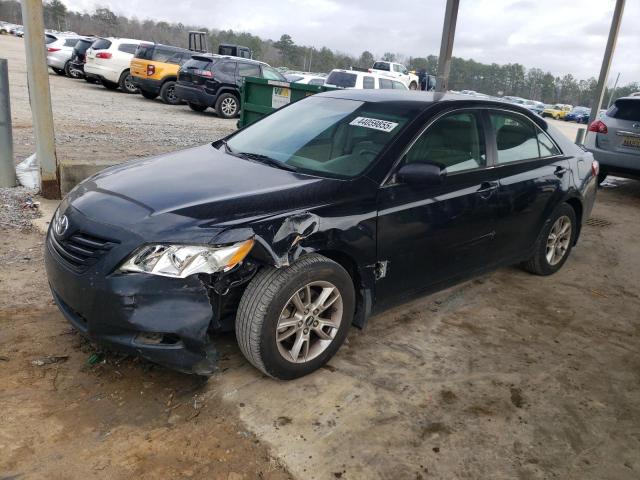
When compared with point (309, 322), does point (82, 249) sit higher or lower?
higher

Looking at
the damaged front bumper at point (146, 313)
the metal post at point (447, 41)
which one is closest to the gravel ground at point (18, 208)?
the damaged front bumper at point (146, 313)

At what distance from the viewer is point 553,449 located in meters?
2.72

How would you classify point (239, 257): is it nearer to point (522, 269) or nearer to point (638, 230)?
point (522, 269)

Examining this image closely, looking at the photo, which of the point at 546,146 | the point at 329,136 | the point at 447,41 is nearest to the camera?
the point at 329,136

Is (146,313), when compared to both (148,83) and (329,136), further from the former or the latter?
(148,83)

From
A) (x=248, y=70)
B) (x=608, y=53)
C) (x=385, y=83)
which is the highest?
(x=608, y=53)

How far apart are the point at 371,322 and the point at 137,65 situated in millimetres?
15327

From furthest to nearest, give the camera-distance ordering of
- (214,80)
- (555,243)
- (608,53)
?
1. (214,80)
2. (608,53)
3. (555,243)

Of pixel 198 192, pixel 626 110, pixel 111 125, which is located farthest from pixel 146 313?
pixel 111 125

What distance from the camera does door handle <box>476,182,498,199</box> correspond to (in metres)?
3.87

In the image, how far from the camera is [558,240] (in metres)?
5.03

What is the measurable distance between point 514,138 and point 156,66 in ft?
47.6

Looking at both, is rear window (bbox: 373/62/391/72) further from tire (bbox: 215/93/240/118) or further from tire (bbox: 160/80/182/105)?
tire (bbox: 215/93/240/118)

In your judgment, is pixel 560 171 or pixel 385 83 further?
pixel 385 83
